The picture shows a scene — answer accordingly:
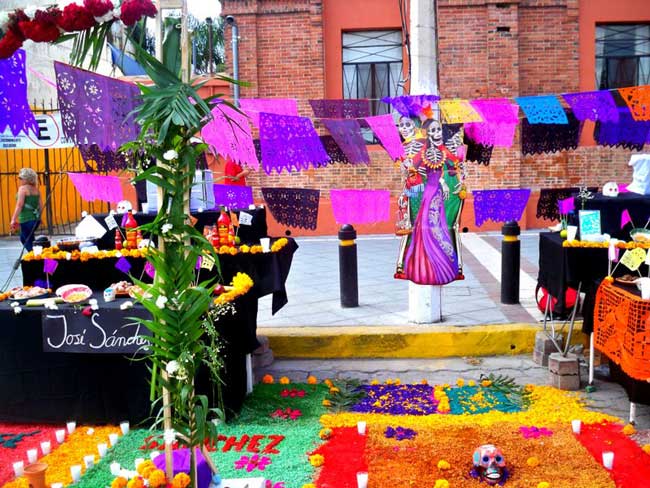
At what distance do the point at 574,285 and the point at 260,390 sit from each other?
2915mm

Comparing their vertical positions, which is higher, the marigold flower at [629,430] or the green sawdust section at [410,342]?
the green sawdust section at [410,342]

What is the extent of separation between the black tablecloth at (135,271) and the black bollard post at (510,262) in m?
2.92

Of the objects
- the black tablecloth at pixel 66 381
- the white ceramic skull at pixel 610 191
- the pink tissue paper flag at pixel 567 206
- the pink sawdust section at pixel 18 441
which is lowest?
the pink sawdust section at pixel 18 441

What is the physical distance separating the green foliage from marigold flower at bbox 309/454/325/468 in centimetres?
186

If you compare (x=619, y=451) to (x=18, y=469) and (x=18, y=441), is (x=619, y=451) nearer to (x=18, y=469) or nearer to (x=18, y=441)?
(x=18, y=469)

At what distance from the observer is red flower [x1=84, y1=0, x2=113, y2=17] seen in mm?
3213

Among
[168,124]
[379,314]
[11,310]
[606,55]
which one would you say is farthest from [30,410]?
[606,55]

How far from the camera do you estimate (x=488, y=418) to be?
5.32m

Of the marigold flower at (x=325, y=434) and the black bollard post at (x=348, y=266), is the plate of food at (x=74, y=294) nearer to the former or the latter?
the marigold flower at (x=325, y=434)

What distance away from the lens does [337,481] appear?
4.32 meters

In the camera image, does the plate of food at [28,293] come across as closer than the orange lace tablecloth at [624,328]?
No

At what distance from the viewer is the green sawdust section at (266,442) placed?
4.39m

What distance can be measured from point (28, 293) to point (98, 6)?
10.7 feet

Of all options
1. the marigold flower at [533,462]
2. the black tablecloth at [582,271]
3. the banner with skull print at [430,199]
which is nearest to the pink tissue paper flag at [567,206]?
the black tablecloth at [582,271]
